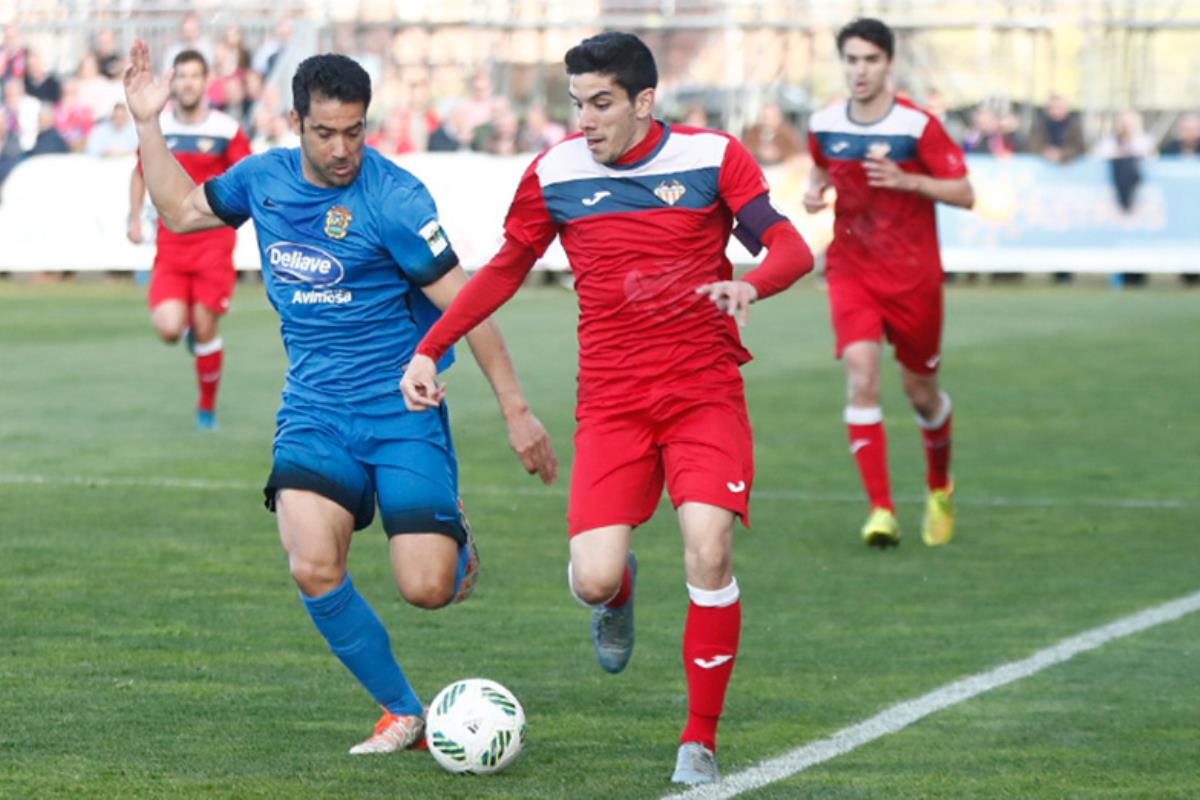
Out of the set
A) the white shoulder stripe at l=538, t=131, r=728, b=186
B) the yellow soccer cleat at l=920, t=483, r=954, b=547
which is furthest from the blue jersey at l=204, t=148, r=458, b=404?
the yellow soccer cleat at l=920, t=483, r=954, b=547

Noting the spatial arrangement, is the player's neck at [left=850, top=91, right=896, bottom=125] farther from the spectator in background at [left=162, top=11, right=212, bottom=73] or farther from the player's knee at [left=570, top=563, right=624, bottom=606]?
the spectator in background at [left=162, top=11, right=212, bottom=73]

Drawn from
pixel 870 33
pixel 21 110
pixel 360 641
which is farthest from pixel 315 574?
pixel 21 110

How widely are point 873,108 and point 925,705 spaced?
4.04 meters

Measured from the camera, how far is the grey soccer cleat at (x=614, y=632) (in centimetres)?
684

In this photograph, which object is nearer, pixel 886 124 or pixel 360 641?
pixel 360 641

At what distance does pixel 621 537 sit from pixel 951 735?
1.16 metres

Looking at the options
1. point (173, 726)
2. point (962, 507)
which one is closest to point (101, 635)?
point (173, 726)

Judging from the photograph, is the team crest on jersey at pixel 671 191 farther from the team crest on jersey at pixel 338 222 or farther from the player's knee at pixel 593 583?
the player's knee at pixel 593 583

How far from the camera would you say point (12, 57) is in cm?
3045

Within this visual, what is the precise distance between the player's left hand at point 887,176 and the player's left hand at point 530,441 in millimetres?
3662

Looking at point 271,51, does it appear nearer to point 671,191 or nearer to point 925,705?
point 925,705

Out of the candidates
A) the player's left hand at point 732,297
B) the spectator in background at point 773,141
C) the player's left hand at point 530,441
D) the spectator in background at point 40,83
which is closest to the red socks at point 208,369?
the player's left hand at point 530,441

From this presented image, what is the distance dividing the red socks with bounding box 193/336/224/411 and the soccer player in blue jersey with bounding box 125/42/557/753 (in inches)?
306

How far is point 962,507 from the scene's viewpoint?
449 inches
